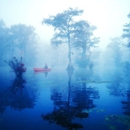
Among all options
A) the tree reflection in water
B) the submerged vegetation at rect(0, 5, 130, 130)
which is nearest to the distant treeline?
the submerged vegetation at rect(0, 5, 130, 130)

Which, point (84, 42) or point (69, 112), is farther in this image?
point (84, 42)

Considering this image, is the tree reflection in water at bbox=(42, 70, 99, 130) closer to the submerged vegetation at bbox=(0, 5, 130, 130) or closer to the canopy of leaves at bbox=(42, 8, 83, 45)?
the submerged vegetation at bbox=(0, 5, 130, 130)

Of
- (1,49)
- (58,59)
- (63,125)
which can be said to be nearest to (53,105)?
(63,125)

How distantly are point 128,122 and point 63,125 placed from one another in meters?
3.09

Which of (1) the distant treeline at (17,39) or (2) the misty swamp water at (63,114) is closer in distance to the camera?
(2) the misty swamp water at (63,114)

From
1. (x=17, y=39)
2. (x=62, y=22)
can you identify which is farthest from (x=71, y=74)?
(x=17, y=39)

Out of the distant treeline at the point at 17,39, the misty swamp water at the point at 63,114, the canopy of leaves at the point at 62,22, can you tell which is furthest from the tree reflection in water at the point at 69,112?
the distant treeline at the point at 17,39

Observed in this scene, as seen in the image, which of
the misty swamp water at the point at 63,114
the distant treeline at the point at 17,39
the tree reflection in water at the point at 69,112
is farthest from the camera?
the distant treeline at the point at 17,39

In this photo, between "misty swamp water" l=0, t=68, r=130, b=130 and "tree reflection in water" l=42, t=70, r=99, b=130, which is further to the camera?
"tree reflection in water" l=42, t=70, r=99, b=130

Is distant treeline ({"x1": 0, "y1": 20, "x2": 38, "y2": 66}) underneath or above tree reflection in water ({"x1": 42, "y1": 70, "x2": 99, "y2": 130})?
above

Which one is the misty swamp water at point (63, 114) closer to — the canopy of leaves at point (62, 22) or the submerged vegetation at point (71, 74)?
the submerged vegetation at point (71, 74)

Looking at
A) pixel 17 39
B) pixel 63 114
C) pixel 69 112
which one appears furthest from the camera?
pixel 17 39

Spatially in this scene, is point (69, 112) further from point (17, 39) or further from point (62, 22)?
point (17, 39)

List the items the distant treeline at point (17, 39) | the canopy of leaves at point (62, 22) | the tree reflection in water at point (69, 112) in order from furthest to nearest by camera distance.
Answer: the distant treeline at point (17, 39), the canopy of leaves at point (62, 22), the tree reflection in water at point (69, 112)
